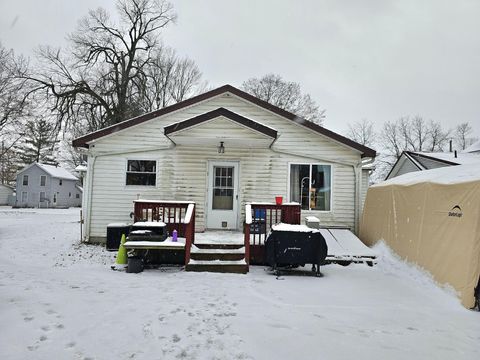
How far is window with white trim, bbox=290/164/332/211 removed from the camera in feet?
32.9

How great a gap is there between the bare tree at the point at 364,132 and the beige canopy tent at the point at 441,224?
4514 cm

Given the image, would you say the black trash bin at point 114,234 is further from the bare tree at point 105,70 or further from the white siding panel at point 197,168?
the bare tree at point 105,70

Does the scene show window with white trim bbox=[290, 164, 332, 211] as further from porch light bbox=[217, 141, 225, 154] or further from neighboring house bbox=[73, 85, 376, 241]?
porch light bbox=[217, 141, 225, 154]

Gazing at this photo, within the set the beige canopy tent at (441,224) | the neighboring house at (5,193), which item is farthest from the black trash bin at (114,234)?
the neighboring house at (5,193)

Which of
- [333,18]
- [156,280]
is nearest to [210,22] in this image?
[333,18]

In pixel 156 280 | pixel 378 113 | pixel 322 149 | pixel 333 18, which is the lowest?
pixel 156 280

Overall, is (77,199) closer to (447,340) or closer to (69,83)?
(69,83)

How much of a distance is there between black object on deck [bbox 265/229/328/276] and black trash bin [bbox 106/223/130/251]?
4.44 meters

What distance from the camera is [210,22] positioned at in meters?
19.0

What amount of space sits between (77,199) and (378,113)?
158 feet

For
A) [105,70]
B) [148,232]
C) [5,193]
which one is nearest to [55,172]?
[5,193]

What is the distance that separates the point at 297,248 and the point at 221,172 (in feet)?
13.8

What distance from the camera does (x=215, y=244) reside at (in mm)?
7555

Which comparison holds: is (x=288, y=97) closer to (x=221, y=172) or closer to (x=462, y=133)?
(x=221, y=172)
